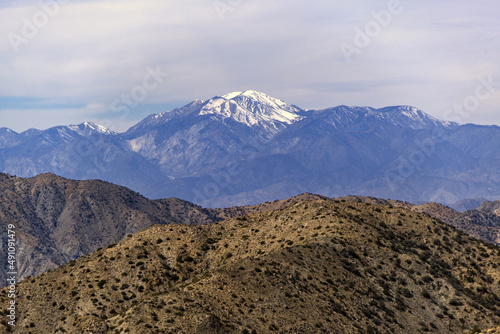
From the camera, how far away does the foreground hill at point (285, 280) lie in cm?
6962

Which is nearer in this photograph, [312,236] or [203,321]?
[203,321]

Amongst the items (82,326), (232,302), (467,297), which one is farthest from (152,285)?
(467,297)

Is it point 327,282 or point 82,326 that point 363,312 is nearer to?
point 327,282

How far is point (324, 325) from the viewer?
70.6m

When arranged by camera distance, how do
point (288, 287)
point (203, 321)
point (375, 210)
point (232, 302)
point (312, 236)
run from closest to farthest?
point (203, 321)
point (232, 302)
point (288, 287)
point (312, 236)
point (375, 210)

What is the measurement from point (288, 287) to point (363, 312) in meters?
10.1

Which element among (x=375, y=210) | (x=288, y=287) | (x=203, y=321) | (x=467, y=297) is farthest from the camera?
(x=375, y=210)

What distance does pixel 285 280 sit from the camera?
255ft

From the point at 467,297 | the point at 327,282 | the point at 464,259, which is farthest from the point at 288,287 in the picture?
the point at 464,259

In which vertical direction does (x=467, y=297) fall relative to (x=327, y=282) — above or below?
below

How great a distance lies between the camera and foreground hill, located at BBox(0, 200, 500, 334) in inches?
2741

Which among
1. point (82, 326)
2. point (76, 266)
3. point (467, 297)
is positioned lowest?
point (467, 297)

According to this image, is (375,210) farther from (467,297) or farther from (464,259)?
(467,297)

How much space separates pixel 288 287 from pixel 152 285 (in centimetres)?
2307
